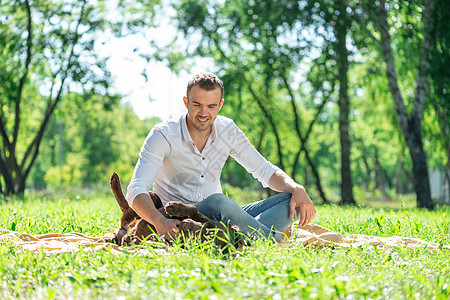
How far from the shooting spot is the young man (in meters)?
4.13

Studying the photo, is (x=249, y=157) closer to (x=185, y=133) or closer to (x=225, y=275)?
(x=185, y=133)

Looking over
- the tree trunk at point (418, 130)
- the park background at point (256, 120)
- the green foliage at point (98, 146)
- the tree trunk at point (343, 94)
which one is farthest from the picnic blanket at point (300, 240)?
the green foliage at point (98, 146)

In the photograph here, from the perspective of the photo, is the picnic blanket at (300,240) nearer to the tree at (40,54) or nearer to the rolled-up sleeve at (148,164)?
the rolled-up sleeve at (148,164)

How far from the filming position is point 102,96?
1590 cm

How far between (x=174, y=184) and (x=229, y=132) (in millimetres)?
713

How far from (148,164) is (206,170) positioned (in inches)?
25.4

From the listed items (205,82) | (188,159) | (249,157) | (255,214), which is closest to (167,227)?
(188,159)

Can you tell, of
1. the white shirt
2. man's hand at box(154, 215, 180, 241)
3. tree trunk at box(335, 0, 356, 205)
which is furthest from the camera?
tree trunk at box(335, 0, 356, 205)

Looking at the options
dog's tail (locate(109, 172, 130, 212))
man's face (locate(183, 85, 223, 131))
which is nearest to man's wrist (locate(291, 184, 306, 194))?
man's face (locate(183, 85, 223, 131))

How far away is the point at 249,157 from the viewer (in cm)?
488

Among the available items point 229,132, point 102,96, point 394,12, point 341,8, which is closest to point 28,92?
point 102,96

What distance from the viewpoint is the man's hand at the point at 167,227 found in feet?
12.4

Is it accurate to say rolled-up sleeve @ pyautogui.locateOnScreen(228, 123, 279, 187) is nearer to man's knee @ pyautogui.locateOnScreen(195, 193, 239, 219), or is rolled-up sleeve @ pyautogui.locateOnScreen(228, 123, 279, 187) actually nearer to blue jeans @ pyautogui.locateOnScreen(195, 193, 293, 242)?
blue jeans @ pyautogui.locateOnScreen(195, 193, 293, 242)

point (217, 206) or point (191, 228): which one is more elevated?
point (217, 206)
